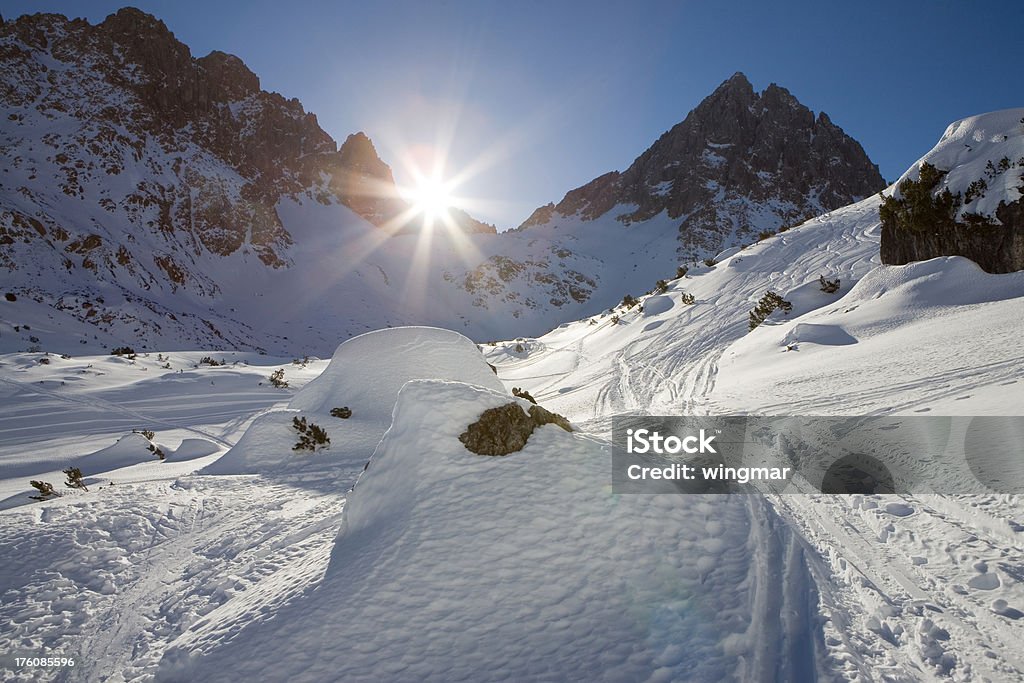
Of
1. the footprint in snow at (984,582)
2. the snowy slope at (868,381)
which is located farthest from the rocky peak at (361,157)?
the footprint in snow at (984,582)

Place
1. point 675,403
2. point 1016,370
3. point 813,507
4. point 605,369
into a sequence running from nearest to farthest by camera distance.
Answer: point 813,507 → point 1016,370 → point 675,403 → point 605,369

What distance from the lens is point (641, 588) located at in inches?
135

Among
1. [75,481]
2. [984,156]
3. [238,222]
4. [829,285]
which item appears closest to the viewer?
[75,481]

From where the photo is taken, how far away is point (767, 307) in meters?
13.3

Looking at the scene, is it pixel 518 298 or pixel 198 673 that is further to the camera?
pixel 518 298

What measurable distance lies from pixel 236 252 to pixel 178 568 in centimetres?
5335

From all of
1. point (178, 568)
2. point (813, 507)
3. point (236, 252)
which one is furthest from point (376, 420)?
point (236, 252)

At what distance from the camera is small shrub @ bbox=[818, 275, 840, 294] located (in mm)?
12758

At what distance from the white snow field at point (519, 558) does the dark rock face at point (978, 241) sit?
80 centimetres

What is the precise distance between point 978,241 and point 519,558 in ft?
40.6

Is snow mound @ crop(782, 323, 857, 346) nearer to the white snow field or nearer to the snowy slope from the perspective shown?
the snowy slope

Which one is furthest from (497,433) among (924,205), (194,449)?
(924,205)

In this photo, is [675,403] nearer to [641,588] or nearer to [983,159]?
[641,588]

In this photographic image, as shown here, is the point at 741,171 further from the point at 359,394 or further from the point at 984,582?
the point at 984,582
